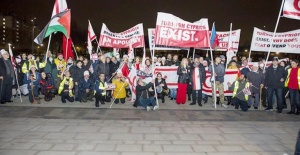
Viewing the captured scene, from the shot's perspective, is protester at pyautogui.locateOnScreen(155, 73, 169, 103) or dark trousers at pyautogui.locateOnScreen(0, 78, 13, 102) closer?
dark trousers at pyautogui.locateOnScreen(0, 78, 13, 102)

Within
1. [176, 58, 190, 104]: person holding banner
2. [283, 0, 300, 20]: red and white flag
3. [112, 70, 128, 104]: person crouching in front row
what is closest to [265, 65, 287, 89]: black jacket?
[283, 0, 300, 20]: red and white flag

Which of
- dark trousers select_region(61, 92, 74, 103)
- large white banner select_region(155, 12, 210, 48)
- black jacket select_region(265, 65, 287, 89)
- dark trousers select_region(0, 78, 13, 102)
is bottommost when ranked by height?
dark trousers select_region(61, 92, 74, 103)

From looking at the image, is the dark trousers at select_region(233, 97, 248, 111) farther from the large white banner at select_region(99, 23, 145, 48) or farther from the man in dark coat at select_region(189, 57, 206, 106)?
the large white banner at select_region(99, 23, 145, 48)

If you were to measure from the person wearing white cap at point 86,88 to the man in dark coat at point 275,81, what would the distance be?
6944 mm

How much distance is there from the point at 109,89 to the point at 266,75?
6.07 meters

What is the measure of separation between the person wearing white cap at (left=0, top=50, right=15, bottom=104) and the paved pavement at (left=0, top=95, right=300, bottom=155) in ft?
2.69

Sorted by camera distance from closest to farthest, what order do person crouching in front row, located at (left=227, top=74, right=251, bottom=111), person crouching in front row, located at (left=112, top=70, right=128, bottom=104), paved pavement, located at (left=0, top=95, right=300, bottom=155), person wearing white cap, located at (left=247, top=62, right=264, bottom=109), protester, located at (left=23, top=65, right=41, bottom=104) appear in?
paved pavement, located at (left=0, top=95, right=300, bottom=155) → person crouching in front row, located at (left=227, top=74, right=251, bottom=111) → person wearing white cap, located at (left=247, top=62, right=264, bottom=109) → protester, located at (left=23, top=65, right=41, bottom=104) → person crouching in front row, located at (left=112, top=70, right=128, bottom=104)

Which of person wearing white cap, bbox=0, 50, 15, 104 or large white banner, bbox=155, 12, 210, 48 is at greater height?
large white banner, bbox=155, 12, 210, 48

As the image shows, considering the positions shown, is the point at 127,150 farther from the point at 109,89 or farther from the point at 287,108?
the point at 287,108

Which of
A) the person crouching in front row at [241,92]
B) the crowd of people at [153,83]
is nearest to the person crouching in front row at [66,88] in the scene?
the crowd of people at [153,83]

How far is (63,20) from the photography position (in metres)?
11.9

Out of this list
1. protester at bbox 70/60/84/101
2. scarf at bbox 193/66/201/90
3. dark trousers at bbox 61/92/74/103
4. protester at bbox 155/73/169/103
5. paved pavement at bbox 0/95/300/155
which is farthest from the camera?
protester at bbox 70/60/84/101

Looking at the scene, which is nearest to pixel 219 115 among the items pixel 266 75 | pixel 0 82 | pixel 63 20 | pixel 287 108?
pixel 266 75

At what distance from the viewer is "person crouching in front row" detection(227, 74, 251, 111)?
427 inches
